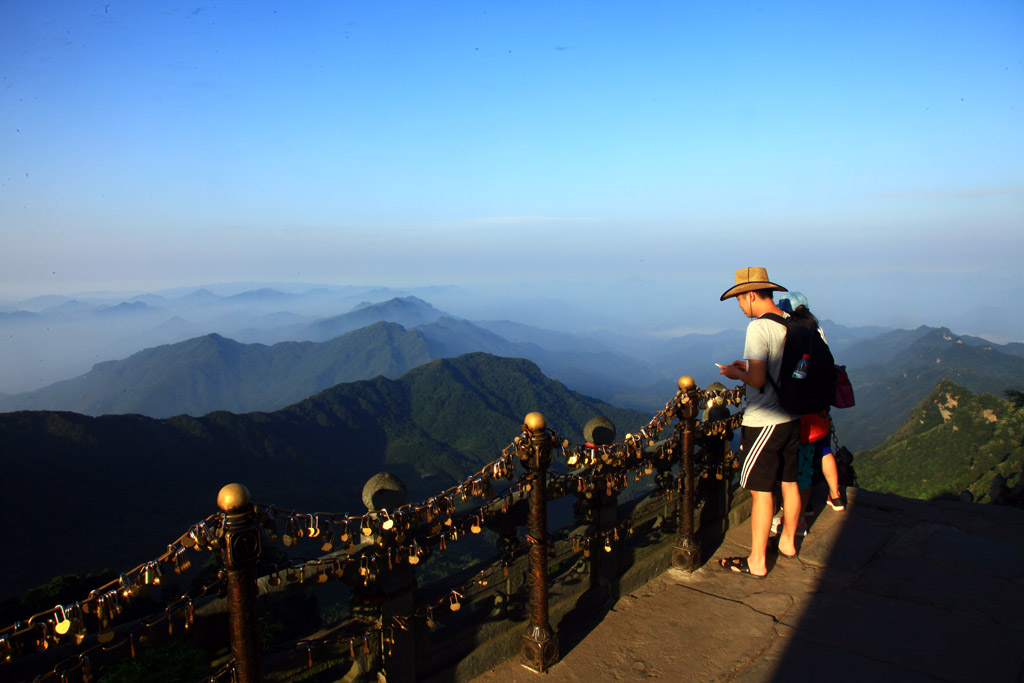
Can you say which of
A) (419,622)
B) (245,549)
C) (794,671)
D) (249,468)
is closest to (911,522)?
(794,671)

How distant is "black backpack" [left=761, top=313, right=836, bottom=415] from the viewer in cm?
465

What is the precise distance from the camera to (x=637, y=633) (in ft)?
14.4

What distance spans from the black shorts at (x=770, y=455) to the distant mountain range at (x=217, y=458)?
5120cm

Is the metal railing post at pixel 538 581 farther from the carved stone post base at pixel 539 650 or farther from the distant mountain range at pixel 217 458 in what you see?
the distant mountain range at pixel 217 458

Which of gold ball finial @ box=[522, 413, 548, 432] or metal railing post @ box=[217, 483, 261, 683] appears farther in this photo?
gold ball finial @ box=[522, 413, 548, 432]

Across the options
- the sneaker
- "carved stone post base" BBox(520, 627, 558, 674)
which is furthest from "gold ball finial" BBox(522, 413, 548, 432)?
the sneaker

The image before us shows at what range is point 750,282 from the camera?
4.86 metres

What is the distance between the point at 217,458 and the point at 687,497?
8205 centimetres

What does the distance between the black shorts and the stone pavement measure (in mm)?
895

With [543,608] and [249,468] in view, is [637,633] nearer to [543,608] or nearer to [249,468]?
[543,608]

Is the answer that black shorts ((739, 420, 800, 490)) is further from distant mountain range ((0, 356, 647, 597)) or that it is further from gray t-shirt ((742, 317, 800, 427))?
distant mountain range ((0, 356, 647, 597))

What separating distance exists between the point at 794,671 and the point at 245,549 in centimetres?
336

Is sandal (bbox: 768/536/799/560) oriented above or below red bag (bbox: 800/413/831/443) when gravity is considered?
below

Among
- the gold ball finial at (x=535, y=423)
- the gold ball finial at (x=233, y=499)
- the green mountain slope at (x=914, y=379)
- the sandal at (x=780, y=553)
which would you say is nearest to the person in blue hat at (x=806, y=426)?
the sandal at (x=780, y=553)
